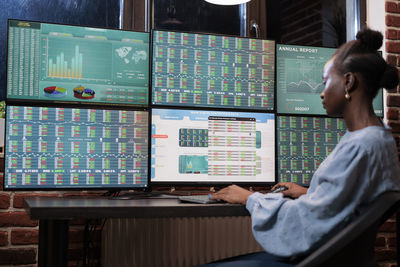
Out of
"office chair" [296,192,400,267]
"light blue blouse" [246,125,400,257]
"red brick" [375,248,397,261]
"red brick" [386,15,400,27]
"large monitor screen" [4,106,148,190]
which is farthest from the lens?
"red brick" [386,15,400,27]

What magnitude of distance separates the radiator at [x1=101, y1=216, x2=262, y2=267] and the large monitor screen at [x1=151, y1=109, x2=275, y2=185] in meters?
0.27

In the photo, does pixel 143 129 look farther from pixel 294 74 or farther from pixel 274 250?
pixel 274 250

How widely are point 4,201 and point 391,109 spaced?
7.55 feet

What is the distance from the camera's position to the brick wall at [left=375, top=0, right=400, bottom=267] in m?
2.67

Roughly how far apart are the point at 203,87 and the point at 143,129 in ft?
1.22

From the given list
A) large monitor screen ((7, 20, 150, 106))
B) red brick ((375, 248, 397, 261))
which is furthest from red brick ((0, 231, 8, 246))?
red brick ((375, 248, 397, 261))

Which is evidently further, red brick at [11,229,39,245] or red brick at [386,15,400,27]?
red brick at [386,15,400,27]

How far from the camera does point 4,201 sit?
214 cm

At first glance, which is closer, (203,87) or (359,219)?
(359,219)

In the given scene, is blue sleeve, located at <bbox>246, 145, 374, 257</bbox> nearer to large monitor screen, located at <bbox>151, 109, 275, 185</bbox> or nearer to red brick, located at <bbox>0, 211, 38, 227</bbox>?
large monitor screen, located at <bbox>151, 109, 275, 185</bbox>

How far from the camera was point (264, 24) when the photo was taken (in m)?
2.88

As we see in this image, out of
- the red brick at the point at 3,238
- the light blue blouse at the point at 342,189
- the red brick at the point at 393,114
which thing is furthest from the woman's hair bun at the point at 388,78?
the red brick at the point at 3,238

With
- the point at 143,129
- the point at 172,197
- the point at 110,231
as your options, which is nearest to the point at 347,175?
the point at 172,197

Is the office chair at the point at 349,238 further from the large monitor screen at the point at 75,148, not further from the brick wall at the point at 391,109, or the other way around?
the brick wall at the point at 391,109
